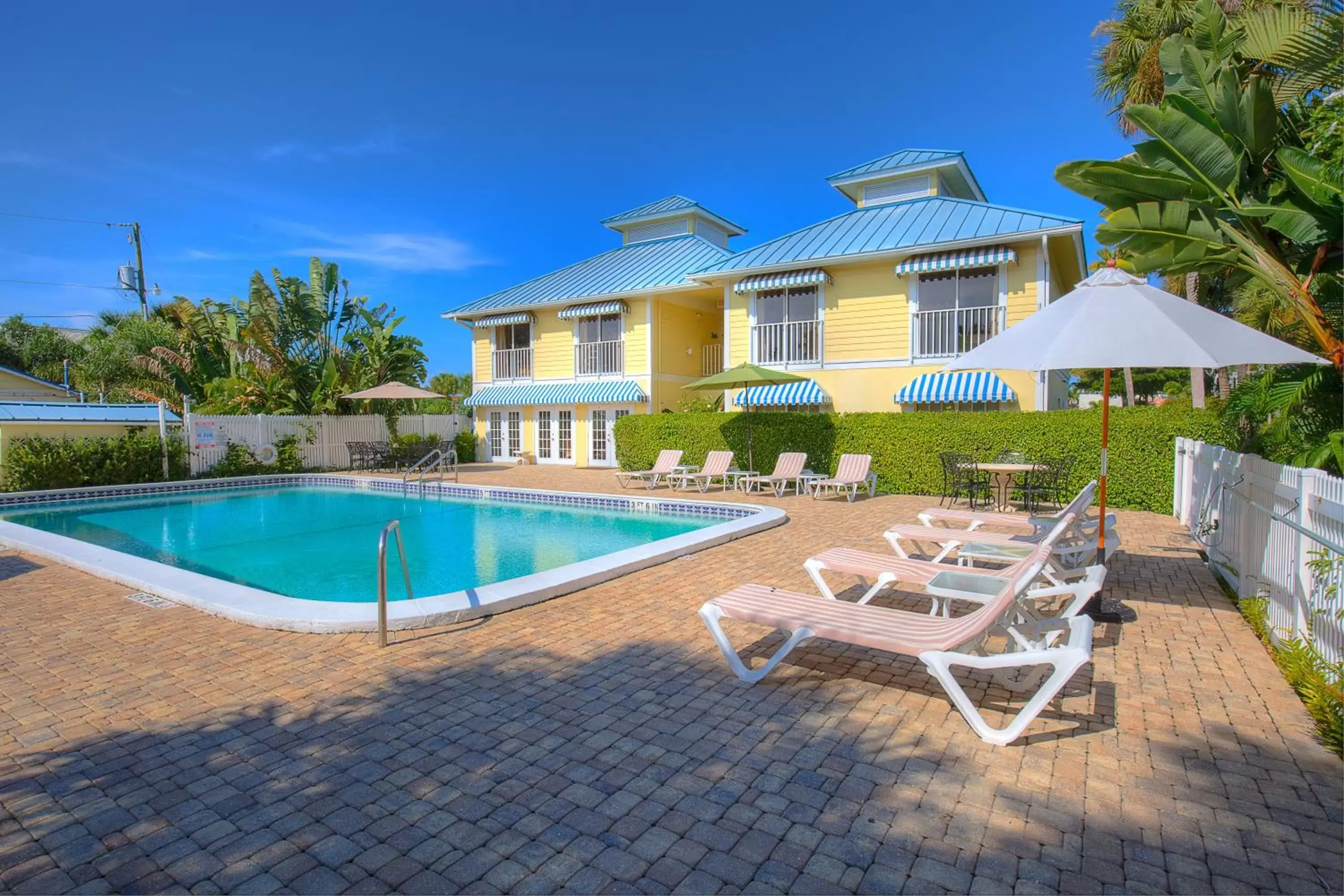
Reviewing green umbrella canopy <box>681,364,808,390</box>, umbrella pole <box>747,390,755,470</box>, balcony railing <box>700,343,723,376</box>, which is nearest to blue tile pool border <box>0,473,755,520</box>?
umbrella pole <box>747,390,755,470</box>

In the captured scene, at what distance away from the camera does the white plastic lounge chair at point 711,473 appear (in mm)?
18391

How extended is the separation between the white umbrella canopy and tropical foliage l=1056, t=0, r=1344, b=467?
1.54 ft

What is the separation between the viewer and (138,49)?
50.6 feet

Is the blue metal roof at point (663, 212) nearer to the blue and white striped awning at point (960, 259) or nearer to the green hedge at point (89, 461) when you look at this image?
the blue and white striped awning at point (960, 259)

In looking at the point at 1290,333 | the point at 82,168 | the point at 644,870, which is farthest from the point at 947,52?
the point at 82,168

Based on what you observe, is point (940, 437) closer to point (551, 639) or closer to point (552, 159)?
point (551, 639)

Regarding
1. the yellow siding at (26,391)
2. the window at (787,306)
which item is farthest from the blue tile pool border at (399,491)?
the yellow siding at (26,391)

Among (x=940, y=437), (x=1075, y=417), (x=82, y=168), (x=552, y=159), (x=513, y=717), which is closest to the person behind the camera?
(x=513, y=717)

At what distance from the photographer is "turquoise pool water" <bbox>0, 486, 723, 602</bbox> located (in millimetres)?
10211

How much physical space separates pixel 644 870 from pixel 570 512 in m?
14.1

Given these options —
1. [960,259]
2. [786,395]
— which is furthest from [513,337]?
[960,259]

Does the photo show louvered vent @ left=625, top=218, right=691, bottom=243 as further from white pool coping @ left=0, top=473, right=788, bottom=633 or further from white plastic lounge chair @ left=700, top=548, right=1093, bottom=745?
white plastic lounge chair @ left=700, top=548, right=1093, bottom=745

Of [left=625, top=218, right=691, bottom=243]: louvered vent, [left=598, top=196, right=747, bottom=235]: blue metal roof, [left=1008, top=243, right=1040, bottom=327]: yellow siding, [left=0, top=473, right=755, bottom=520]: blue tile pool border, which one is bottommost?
[left=0, top=473, right=755, bottom=520]: blue tile pool border

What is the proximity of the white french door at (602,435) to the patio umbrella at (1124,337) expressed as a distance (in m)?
21.4
